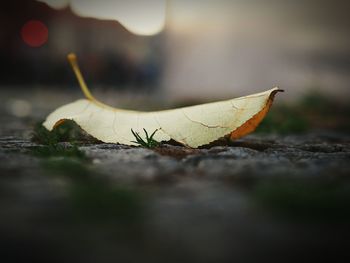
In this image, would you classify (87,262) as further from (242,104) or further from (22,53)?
(22,53)

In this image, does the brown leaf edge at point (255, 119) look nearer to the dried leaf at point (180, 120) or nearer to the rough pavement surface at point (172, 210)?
the dried leaf at point (180, 120)

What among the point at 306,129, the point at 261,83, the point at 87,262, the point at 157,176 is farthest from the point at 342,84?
the point at 87,262

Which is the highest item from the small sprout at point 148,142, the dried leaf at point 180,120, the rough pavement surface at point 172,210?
the dried leaf at point 180,120

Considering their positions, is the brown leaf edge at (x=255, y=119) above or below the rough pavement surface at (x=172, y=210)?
above

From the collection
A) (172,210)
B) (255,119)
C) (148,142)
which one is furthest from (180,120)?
(172,210)

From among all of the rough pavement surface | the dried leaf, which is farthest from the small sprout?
the rough pavement surface

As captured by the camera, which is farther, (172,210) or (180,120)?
(180,120)

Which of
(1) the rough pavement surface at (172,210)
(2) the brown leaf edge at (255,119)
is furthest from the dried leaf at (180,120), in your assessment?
(1) the rough pavement surface at (172,210)

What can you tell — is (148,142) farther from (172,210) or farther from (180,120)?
(172,210)

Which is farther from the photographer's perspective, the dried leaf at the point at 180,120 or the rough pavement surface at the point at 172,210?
the dried leaf at the point at 180,120
